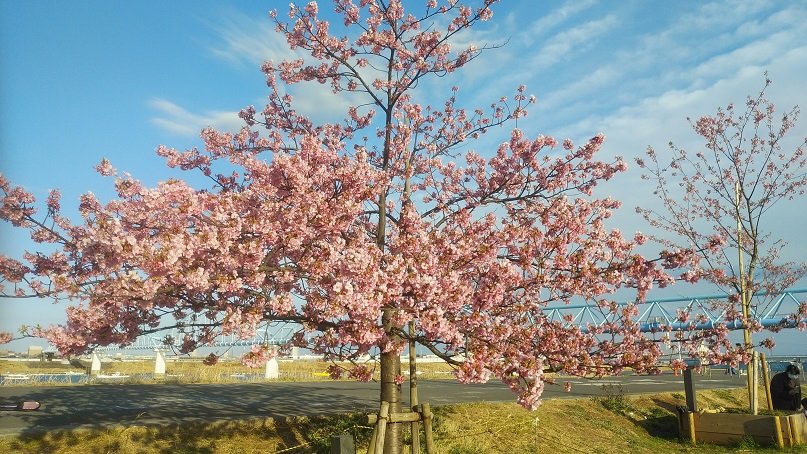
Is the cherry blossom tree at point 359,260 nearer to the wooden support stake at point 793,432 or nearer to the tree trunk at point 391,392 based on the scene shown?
the tree trunk at point 391,392

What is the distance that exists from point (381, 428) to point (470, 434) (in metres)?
5.36

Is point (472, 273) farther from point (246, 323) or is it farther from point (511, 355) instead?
point (246, 323)

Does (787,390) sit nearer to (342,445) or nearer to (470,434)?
(470,434)

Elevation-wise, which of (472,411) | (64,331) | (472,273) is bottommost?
(472,411)

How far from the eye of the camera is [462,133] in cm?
1257

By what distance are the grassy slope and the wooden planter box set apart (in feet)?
1.38

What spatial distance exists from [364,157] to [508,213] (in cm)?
369

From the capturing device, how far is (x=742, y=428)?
1477cm

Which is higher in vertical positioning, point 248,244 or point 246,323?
point 248,244

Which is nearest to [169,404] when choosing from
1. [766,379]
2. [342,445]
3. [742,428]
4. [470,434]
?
[470,434]

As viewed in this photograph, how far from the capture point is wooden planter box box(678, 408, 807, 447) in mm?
14195

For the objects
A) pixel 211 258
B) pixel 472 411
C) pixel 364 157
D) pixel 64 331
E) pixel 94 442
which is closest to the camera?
pixel 211 258

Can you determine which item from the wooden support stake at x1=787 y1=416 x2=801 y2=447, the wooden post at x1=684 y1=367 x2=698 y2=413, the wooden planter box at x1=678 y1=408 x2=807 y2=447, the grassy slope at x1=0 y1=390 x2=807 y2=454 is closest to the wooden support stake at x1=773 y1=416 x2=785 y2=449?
the wooden planter box at x1=678 y1=408 x2=807 y2=447

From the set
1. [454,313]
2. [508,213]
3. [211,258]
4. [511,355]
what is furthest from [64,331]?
[508,213]
